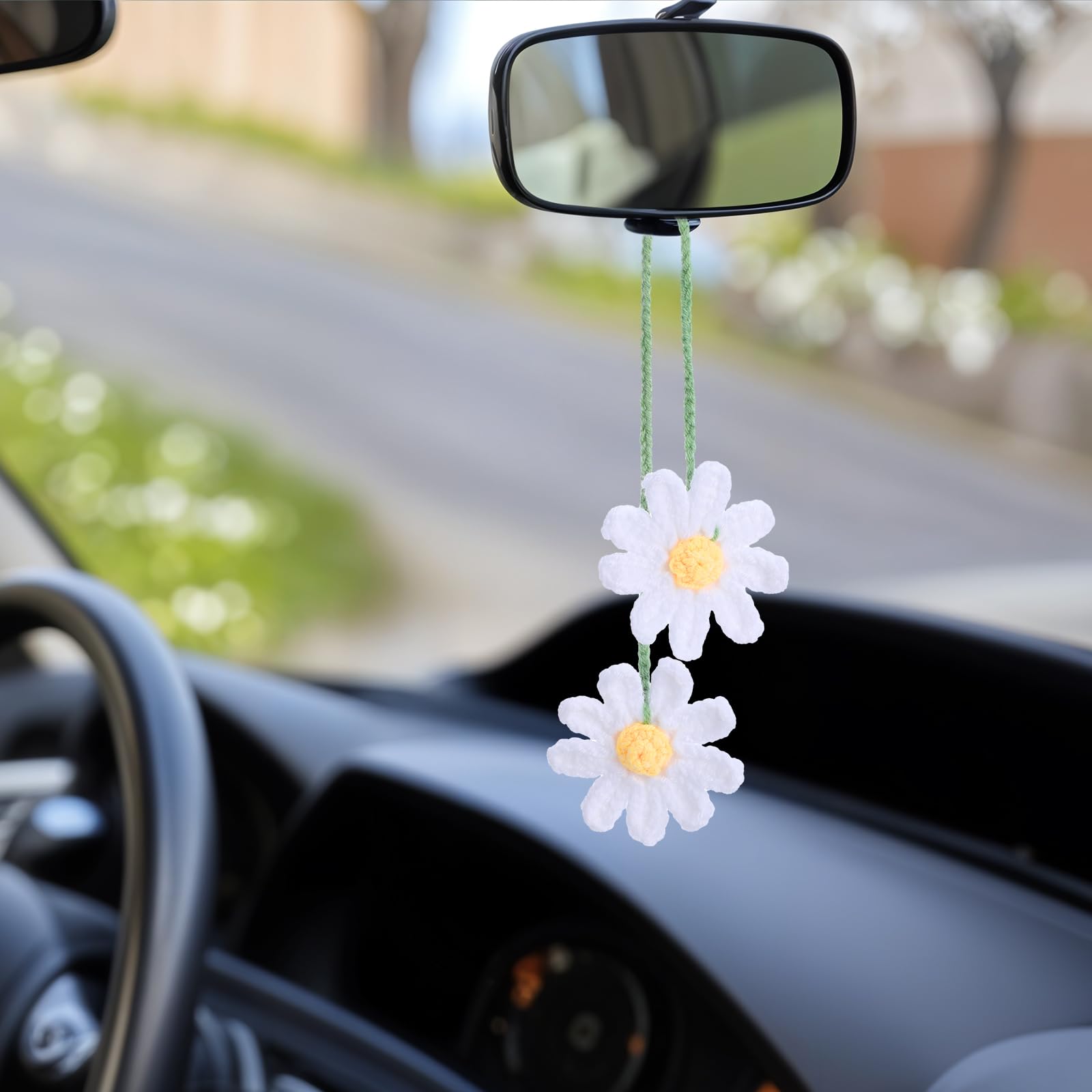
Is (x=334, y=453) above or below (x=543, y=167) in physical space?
above

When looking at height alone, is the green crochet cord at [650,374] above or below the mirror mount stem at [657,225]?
below

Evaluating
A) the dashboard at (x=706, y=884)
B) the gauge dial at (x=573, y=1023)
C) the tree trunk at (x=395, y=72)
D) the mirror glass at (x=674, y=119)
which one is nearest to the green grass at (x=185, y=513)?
the tree trunk at (x=395, y=72)

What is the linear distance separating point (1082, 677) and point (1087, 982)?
0.99ft

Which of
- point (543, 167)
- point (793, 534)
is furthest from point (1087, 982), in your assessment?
point (793, 534)

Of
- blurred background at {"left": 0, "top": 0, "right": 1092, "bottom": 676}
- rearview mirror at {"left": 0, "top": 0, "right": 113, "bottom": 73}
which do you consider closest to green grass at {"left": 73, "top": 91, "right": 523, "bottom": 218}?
blurred background at {"left": 0, "top": 0, "right": 1092, "bottom": 676}

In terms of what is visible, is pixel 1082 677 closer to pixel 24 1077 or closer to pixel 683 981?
pixel 683 981

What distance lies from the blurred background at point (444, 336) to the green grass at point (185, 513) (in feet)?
0.07

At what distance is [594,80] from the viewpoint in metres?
0.75

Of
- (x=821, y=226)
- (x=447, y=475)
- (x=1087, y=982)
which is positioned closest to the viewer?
(x=1087, y=982)

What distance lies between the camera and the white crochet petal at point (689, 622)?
562mm

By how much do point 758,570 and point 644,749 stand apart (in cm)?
9

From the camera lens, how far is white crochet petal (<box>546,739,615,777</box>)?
1.94 ft

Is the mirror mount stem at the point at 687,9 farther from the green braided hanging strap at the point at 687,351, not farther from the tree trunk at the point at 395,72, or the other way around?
the tree trunk at the point at 395,72

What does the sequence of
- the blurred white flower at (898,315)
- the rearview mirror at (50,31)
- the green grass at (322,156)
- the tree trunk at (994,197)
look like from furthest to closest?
the green grass at (322,156)
the tree trunk at (994,197)
the blurred white flower at (898,315)
the rearview mirror at (50,31)
